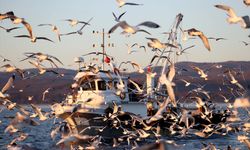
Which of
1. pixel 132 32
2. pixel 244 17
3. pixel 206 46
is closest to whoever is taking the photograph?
pixel 244 17

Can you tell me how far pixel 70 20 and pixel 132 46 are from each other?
3637 millimetres

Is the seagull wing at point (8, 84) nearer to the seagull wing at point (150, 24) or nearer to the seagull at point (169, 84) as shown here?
the seagull at point (169, 84)

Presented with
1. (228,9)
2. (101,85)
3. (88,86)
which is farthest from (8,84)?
A: (88,86)

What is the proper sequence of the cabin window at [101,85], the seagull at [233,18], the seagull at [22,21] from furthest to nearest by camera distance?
the cabin window at [101,85]
the seagull at [22,21]
the seagull at [233,18]

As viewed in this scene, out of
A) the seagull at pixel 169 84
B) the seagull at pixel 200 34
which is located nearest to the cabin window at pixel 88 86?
the seagull at pixel 200 34

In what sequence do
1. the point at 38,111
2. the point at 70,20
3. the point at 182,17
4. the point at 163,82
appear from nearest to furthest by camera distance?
the point at 163,82 → the point at 182,17 → the point at 70,20 → the point at 38,111

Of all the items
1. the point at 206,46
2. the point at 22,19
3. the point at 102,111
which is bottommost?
the point at 102,111

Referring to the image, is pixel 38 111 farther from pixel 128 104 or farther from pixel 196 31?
pixel 128 104

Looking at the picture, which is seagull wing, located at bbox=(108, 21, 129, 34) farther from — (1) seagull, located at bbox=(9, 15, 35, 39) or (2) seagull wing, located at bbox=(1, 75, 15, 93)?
(2) seagull wing, located at bbox=(1, 75, 15, 93)

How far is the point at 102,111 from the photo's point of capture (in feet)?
121

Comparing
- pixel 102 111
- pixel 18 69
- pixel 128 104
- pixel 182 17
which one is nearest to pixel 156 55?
pixel 182 17

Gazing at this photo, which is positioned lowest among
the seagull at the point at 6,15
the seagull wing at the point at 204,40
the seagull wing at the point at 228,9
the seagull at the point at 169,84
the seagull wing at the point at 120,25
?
the seagull at the point at 169,84

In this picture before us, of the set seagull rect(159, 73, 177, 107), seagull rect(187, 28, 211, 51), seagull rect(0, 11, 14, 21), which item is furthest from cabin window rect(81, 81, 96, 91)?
seagull rect(159, 73, 177, 107)

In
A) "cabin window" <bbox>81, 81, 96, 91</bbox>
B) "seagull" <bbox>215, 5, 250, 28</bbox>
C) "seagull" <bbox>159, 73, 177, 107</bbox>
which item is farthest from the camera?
"cabin window" <bbox>81, 81, 96, 91</bbox>
